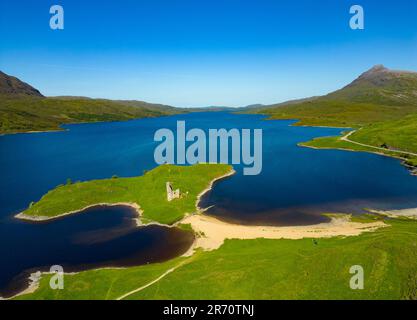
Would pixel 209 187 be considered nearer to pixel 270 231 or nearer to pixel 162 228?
pixel 162 228

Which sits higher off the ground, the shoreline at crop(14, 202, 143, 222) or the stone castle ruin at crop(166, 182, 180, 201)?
the stone castle ruin at crop(166, 182, 180, 201)

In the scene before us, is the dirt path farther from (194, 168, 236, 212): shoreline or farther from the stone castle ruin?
the stone castle ruin

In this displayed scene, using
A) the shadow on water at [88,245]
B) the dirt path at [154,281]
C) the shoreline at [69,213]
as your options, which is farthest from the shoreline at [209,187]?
the dirt path at [154,281]

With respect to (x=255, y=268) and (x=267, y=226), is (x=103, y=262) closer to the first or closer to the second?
(x=255, y=268)

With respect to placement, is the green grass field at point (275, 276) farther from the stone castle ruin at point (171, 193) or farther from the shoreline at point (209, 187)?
the stone castle ruin at point (171, 193)

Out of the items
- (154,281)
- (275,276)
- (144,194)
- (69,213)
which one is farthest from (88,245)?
(275,276)
